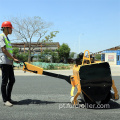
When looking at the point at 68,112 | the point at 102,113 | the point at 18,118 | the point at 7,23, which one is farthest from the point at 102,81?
the point at 7,23

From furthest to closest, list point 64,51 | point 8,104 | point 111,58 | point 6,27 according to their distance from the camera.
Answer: point 64,51
point 111,58
point 6,27
point 8,104

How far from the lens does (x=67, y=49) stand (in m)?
56.3


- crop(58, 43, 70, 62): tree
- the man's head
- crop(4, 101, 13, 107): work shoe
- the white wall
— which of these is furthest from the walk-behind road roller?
crop(58, 43, 70, 62): tree

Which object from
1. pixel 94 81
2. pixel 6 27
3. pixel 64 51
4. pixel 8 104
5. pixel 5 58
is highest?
pixel 64 51

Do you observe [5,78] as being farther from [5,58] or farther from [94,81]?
[94,81]

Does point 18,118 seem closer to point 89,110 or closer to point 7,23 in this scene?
point 89,110

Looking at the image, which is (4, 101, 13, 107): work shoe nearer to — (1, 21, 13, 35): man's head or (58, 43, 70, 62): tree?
(1, 21, 13, 35): man's head

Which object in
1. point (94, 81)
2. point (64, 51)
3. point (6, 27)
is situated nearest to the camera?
point (94, 81)

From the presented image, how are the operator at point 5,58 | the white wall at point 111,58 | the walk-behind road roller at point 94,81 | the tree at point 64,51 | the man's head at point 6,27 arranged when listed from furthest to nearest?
1. the tree at point 64,51
2. the white wall at point 111,58
3. the man's head at point 6,27
4. the operator at point 5,58
5. the walk-behind road roller at point 94,81

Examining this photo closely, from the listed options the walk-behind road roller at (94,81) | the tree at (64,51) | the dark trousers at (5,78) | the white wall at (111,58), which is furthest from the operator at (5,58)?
the tree at (64,51)

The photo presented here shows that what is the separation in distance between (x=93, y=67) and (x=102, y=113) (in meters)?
0.89

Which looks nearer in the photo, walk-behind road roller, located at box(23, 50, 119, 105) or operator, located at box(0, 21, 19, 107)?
walk-behind road roller, located at box(23, 50, 119, 105)

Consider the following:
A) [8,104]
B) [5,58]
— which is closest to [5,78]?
[5,58]

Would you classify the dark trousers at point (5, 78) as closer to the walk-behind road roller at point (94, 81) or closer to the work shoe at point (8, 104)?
the work shoe at point (8, 104)
